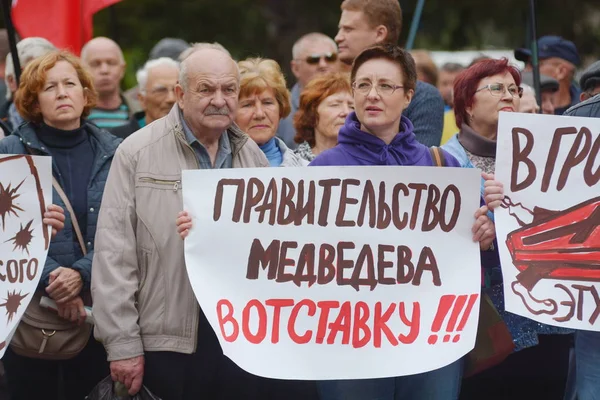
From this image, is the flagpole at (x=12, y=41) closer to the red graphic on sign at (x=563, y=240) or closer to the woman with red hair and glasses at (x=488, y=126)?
the woman with red hair and glasses at (x=488, y=126)

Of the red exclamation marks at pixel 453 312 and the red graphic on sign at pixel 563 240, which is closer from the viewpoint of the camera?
the red exclamation marks at pixel 453 312

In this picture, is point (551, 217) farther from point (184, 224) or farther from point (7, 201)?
point (7, 201)

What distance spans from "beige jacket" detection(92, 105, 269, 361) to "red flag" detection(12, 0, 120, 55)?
2.75 metres

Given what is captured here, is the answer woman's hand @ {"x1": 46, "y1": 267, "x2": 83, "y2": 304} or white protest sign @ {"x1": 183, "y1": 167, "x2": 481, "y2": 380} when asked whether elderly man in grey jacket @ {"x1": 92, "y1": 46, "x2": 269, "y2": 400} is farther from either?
woman's hand @ {"x1": 46, "y1": 267, "x2": 83, "y2": 304}

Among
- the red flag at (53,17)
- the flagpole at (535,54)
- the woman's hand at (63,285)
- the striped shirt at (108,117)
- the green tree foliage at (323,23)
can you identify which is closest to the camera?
the woman's hand at (63,285)

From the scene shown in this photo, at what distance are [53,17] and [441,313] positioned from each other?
3.73 metres

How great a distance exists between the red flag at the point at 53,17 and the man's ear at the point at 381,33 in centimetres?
188

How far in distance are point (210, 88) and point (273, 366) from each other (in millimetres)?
1157

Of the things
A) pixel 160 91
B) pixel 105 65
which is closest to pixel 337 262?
pixel 160 91

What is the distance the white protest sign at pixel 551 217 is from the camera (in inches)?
184

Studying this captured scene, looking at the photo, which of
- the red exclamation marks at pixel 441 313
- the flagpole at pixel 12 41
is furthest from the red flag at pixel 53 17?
the red exclamation marks at pixel 441 313

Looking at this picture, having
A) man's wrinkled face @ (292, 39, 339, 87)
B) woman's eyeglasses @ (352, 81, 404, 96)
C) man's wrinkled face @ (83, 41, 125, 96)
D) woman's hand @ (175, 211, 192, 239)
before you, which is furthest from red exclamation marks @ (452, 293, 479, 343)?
man's wrinkled face @ (83, 41, 125, 96)

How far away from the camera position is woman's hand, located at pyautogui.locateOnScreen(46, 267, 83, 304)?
16.7 feet

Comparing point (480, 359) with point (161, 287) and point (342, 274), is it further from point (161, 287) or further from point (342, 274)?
Result: point (161, 287)
